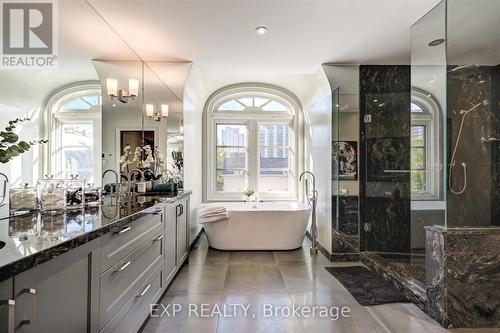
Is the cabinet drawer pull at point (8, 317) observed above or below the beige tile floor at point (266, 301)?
above

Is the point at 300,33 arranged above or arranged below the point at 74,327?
above

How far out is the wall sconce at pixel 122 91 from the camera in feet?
8.57

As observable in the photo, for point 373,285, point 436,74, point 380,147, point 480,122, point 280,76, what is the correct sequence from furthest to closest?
point 280,76
point 380,147
point 373,285
point 480,122
point 436,74

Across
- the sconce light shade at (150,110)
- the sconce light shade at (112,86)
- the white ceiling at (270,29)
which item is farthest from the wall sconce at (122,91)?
the white ceiling at (270,29)

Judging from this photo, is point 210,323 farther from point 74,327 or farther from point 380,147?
point 380,147

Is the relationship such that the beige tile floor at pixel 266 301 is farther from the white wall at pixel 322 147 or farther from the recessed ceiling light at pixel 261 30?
the recessed ceiling light at pixel 261 30

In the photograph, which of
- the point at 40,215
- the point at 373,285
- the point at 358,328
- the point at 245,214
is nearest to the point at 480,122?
the point at 373,285

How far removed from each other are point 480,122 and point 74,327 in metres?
3.65

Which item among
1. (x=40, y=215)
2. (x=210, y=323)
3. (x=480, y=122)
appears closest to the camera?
(x=40, y=215)

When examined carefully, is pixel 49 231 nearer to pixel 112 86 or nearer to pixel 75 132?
pixel 75 132

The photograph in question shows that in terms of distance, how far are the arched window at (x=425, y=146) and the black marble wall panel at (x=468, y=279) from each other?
47 centimetres

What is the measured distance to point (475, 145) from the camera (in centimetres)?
261

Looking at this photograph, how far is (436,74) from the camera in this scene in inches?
96.0

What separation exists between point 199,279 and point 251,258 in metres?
0.92
